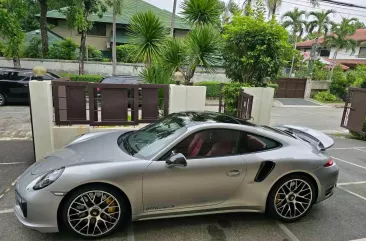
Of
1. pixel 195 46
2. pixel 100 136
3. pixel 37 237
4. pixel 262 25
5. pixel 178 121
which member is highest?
pixel 262 25

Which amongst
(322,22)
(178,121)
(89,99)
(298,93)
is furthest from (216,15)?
(322,22)

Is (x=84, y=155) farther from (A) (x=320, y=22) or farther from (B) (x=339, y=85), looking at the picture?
(A) (x=320, y=22)

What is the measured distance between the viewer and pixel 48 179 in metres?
2.77

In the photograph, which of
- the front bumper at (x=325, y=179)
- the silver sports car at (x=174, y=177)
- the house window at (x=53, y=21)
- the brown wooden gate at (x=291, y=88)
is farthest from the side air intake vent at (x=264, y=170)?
the house window at (x=53, y=21)

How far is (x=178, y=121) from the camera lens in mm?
3643

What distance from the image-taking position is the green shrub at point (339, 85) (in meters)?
21.9

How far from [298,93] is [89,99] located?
20.4 meters

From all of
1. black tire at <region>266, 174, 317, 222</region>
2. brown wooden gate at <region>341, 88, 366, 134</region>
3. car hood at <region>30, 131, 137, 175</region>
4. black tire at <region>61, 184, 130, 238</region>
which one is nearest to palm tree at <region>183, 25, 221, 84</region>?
car hood at <region>30, 131, 137, 175</region>

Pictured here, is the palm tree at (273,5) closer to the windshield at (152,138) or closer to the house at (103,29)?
the house at (103,29)

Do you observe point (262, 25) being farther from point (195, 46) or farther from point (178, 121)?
point (178, 121)

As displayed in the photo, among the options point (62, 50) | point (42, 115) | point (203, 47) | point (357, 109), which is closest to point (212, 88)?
Result: point (357, 109)

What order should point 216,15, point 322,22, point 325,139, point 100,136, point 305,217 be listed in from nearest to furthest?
point 305,217
point 100,136
point 325,139
point 216,15
point 322,22

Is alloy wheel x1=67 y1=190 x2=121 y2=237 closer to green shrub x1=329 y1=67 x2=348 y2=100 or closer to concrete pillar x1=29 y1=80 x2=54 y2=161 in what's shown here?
concrete pillar x1=29 y1=80 x2=54 y2=161

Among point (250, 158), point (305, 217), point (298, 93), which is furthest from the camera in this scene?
point (298, 93)
